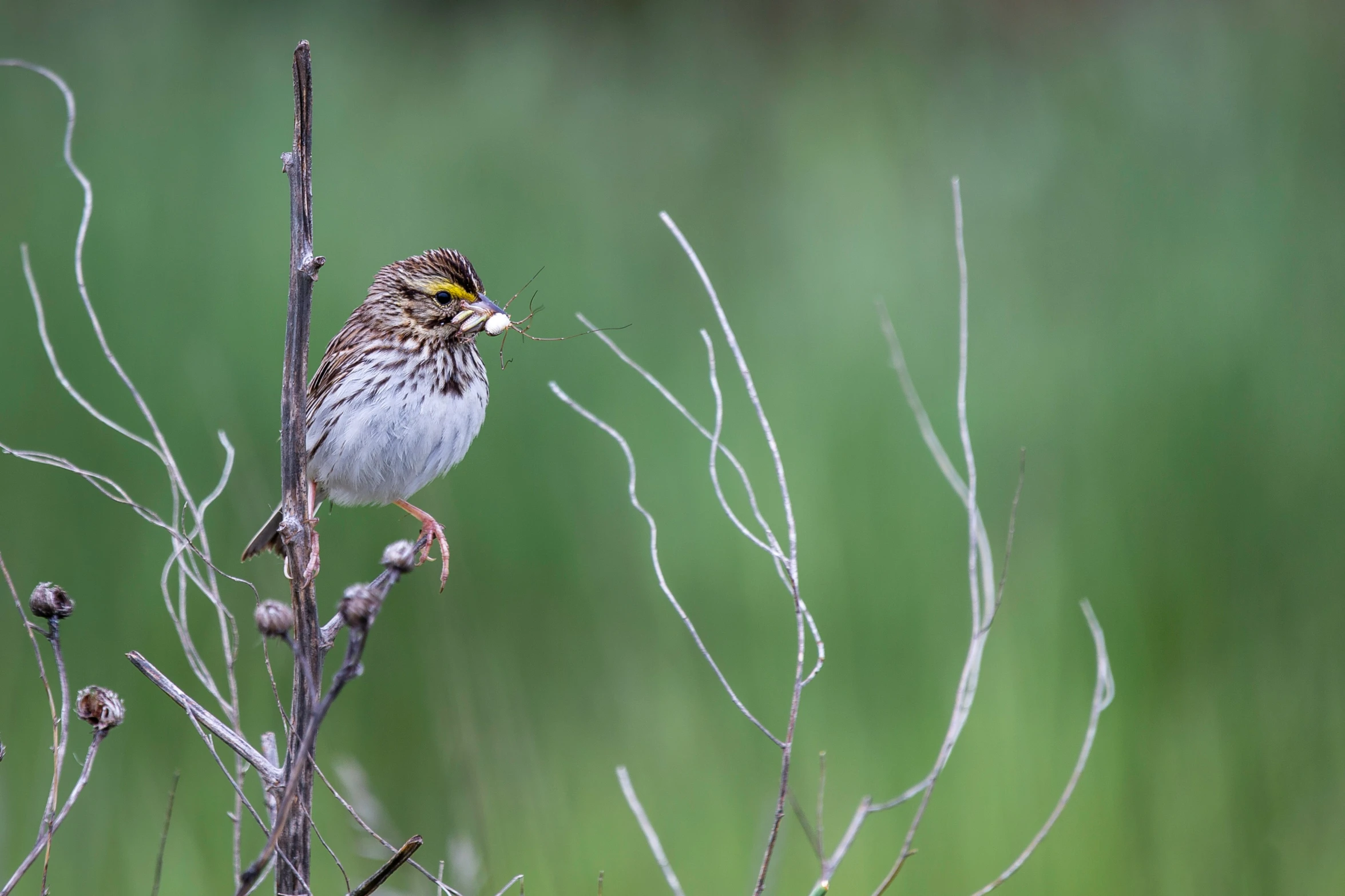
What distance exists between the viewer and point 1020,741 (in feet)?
9.28

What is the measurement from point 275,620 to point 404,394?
47.5 inches

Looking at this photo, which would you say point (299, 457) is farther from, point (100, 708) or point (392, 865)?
point (392, 865)

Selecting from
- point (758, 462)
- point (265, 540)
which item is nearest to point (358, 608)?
point (265, 540)

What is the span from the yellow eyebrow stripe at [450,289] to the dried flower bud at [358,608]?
119cm

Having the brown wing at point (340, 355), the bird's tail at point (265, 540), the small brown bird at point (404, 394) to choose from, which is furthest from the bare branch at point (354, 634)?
the bird's tail at point (265, 540)

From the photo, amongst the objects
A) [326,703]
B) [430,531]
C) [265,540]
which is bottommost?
[265,540]

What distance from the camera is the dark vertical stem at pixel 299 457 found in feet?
4.12

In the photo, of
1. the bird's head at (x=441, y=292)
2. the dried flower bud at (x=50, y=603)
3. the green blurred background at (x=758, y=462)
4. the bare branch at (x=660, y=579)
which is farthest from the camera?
the green blurred background at (x=758, y=462)

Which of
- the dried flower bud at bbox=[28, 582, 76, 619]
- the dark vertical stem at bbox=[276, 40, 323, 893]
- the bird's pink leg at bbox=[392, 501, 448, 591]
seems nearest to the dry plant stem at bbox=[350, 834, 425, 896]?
the dark vertical stem at bbox=[276, 40, 323, 893]

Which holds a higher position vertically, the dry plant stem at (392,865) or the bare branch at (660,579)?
the bare branch at (660,579)

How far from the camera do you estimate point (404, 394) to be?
2189 millimetres

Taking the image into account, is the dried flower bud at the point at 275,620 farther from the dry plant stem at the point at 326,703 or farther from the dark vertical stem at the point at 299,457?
the dark vertical stem at the point at 299,457

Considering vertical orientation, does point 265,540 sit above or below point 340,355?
below

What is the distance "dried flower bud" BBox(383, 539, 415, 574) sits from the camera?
100 cm
